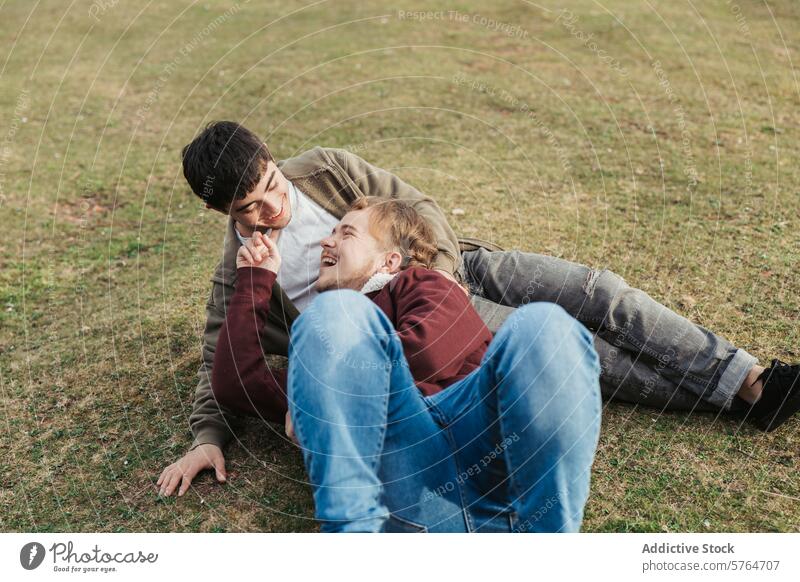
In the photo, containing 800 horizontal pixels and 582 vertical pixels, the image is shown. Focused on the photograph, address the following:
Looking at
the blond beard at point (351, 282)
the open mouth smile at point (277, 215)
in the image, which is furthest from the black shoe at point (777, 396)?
the open mouth smile at point (277, 215)

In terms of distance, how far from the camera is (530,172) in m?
6.50

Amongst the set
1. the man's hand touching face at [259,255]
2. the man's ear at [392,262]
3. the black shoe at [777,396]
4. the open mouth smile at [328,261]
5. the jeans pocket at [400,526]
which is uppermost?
the man's hand touching face at [259,255]

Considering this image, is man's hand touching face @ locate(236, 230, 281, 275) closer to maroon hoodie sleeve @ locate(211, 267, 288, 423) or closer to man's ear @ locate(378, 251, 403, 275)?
maroon hoodie sleeve @ locate(211, 267, 288, 423)

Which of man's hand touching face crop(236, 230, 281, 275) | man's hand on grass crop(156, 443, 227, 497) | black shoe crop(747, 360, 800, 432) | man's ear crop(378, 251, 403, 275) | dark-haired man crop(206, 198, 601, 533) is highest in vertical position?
man's hand touching face crop(236, 230, 281, 275)

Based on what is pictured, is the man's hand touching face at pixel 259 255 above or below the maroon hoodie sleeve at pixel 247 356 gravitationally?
above

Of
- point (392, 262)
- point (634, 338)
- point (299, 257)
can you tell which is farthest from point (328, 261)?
point (634, 338)

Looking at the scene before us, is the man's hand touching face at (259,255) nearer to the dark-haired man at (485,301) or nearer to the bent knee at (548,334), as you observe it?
the dark-haired man at (485,301)

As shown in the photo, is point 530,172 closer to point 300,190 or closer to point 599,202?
point 599,202

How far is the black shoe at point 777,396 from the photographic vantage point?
330cm

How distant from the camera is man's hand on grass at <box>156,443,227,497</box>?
333 centimetres

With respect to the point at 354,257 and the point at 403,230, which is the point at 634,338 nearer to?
the point at 403,230

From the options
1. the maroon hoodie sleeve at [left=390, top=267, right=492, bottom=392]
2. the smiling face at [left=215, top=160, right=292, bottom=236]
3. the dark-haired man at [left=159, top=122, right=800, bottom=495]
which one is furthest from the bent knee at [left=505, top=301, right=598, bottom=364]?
the smiling face at [left=215, top=160, right=292, bottom=236]

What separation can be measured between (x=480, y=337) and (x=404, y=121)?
4964mm

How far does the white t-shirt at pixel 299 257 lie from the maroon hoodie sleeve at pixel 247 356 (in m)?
0.44
